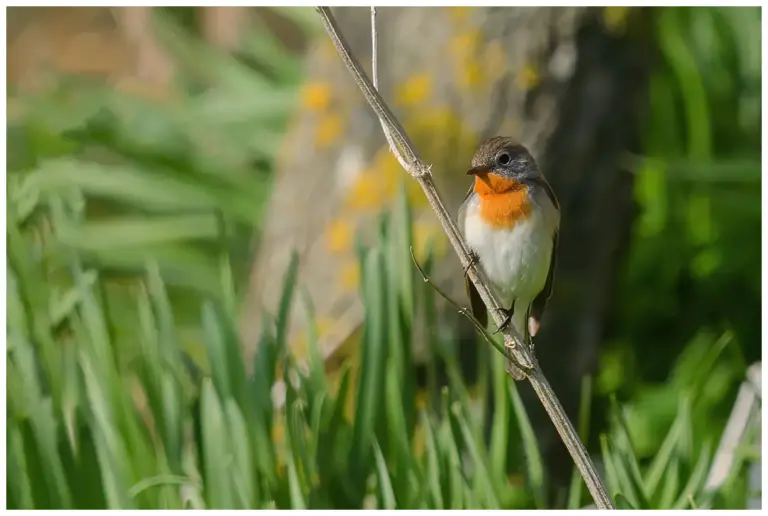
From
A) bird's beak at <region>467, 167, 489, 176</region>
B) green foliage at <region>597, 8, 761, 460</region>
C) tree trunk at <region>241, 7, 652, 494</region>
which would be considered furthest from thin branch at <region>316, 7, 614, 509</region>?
green foliage at <region>597, 8, 761, 460</region>

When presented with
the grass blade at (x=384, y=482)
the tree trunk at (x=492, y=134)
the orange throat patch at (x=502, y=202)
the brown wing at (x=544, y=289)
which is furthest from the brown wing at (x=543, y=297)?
the tree trunk at (x=492, y=134)

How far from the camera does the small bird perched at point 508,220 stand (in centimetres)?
168

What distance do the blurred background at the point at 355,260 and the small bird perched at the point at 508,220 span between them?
16 cm

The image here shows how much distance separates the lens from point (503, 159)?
1677mm

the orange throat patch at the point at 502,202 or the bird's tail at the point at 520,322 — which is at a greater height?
the orange throat patch at the point at 502,202

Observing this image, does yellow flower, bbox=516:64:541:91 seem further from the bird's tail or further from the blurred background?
the bird's tail

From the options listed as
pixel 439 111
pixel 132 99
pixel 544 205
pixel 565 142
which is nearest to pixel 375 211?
pixel 439 111

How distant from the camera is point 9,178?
85.4 inches

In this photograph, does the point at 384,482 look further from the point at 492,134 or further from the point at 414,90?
the point at 414,90

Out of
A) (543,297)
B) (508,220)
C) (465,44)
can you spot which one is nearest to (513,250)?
(508,220)

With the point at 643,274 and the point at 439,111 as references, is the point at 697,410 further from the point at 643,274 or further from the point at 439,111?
the point at 439,111

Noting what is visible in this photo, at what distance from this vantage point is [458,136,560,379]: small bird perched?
168cm

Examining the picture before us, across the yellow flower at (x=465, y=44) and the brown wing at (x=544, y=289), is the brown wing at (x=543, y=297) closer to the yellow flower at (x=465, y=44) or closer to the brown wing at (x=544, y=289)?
the brown wing at (x=544, y=289)

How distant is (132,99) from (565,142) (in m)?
1.44
